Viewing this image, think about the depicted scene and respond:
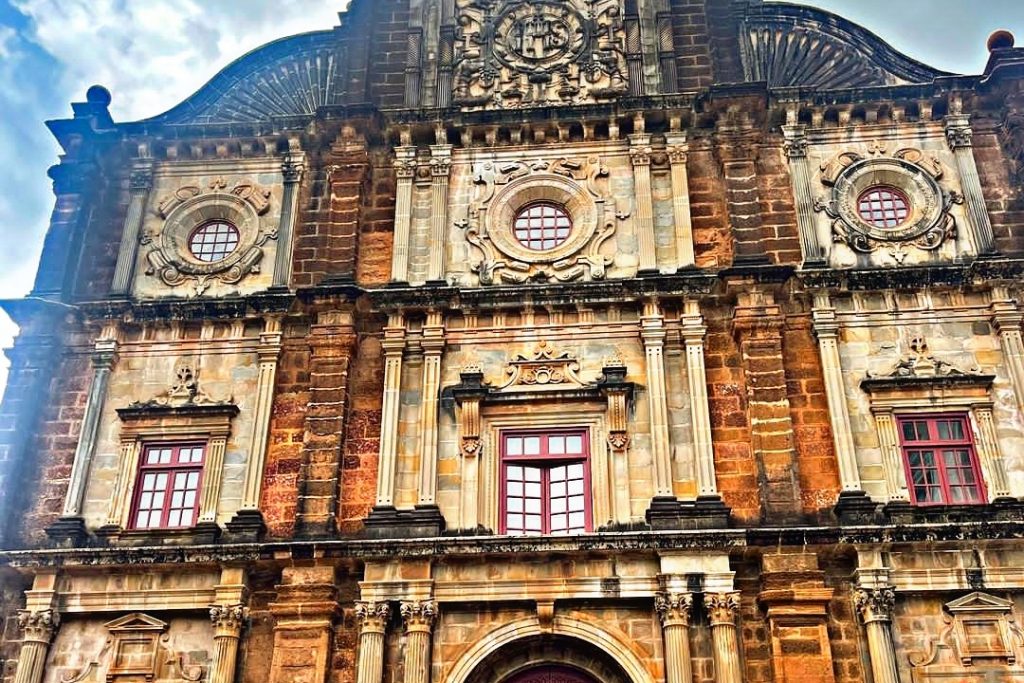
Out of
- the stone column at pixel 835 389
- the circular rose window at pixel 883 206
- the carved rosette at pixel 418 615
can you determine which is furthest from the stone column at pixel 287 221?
the circular rose window at pixel 883 206

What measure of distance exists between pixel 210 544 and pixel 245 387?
3.11m

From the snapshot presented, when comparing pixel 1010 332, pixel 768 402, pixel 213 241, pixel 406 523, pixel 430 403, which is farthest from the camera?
pixel 213 241

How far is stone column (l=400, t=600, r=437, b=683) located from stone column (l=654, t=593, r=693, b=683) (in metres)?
3.54

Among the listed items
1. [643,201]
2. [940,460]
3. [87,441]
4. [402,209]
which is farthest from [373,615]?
[940,460]

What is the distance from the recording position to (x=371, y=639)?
52.5ft

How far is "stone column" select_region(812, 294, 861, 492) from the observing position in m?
16.9

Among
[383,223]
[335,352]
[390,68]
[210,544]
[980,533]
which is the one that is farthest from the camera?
[390,68]

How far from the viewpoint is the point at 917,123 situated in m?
20.4

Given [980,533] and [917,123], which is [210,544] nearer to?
[980,533]

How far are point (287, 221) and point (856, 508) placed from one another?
38.8 feet

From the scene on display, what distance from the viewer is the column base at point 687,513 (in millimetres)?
16516

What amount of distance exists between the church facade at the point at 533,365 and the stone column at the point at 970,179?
7 cm

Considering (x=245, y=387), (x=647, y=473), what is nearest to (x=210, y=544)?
(x=245, y=387)

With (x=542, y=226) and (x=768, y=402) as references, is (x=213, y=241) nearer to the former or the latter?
(x=542, y=226)
